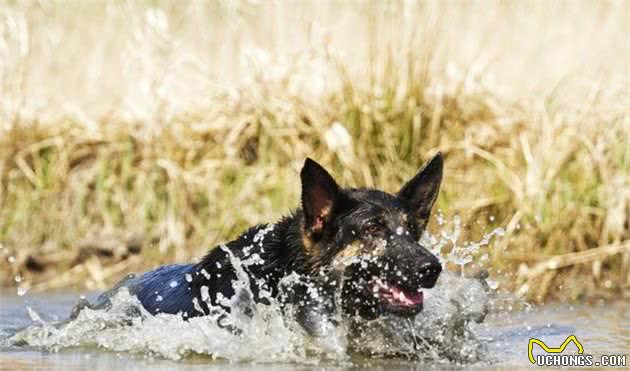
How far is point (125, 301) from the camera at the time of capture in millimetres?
7633

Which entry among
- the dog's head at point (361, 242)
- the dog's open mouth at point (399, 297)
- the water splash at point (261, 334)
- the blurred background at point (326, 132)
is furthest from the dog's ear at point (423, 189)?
the blurred background at point (326, 132)

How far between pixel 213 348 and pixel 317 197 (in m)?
1.02

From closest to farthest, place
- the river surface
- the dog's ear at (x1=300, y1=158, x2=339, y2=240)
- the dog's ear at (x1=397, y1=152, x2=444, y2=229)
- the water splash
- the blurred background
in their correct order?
the river surface → the water splash → the dog's ear at (x1=300, y1=158, x2=339, y2=240) → the dog's ear at (x1=397, y1=152, x2=444, y2=229) → the blurred background

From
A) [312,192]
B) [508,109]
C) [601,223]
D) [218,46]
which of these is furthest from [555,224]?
[218,46]

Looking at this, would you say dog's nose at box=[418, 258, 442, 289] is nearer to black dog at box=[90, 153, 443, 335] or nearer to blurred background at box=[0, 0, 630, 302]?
black dog at box=[90, 153, 443, 335]

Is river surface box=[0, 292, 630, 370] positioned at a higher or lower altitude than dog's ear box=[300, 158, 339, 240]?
lower

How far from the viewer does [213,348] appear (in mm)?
6668

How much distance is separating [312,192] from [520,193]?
3388 millimetres

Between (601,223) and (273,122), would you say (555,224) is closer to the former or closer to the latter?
(601,223)

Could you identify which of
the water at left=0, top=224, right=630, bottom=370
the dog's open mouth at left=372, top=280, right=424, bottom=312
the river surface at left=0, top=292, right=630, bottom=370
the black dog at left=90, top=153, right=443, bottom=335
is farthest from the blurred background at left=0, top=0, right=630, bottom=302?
the dog's open mouth at left=372, top=280, right=424, bottom=312

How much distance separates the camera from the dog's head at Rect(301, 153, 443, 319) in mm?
6758

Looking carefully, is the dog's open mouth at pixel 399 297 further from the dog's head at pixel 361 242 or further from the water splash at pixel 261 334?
the water splash at pixel 261 334

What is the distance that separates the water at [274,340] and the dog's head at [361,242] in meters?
0.20

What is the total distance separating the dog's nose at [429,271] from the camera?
6578 mm
